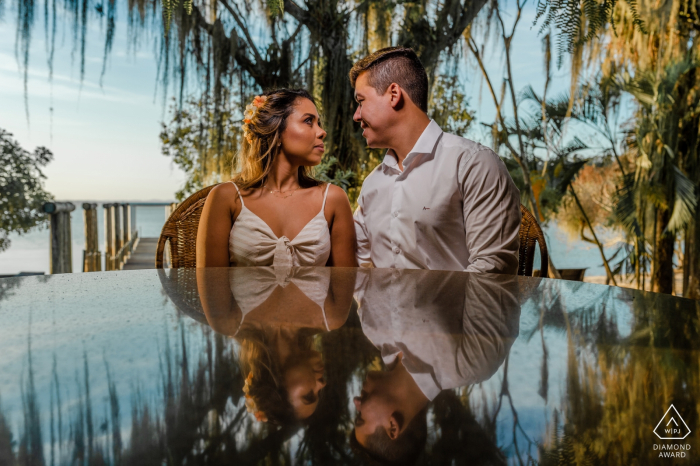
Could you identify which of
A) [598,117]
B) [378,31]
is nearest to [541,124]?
[598,117]

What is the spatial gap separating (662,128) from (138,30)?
14.9 ft

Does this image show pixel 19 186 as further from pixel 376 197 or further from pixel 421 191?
pixel 421 191

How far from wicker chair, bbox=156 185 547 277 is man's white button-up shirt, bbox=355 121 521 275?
0.15 metres

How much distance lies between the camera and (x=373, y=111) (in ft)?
6.48

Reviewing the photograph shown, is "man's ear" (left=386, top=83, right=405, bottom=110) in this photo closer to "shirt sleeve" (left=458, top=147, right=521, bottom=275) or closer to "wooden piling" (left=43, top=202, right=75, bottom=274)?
"shirt sleeve" (left=458, top=147, right=521, bottom=275)

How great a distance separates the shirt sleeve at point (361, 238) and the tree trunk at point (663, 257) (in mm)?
4096

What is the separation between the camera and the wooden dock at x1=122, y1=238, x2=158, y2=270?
791 centimetres

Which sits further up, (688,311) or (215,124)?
(215,124)

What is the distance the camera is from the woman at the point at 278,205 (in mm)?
1948

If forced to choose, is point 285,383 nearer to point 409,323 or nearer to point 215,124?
point 409,323

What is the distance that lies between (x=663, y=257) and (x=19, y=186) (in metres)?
8.39

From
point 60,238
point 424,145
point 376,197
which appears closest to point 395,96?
point 424,145

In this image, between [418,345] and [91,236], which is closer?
[418,345]

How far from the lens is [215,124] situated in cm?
365
